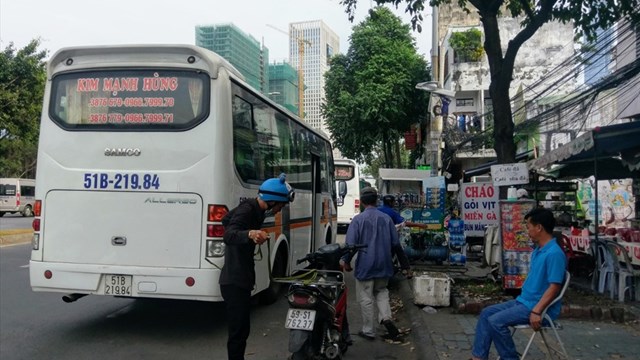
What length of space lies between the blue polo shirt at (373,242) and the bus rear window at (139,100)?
199cm

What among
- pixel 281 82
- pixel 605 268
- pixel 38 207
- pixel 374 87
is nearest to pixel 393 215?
pixel 605 268

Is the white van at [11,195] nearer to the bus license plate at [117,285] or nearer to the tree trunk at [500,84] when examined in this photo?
the bus license plate at [117,285]

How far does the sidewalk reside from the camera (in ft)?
17.1

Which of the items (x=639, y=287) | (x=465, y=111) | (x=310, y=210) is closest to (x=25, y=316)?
(x=310, y=210)

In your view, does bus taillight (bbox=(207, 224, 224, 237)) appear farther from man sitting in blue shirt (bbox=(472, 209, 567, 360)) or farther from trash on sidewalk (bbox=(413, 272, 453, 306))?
trash on sidewalk (bbox=(413, 272, 453, 306))

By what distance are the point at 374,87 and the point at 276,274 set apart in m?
20.3

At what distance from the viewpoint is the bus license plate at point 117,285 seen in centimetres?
555

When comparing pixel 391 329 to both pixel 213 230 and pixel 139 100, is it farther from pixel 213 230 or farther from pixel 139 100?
pixel 139 100

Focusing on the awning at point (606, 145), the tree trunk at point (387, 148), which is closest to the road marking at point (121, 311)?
the awning at point (606, 145)

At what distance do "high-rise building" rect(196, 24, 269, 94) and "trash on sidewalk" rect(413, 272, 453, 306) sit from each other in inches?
476

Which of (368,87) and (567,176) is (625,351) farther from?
(368,87)

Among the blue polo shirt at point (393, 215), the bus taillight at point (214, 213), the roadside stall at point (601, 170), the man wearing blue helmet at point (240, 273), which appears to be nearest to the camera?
the man wearing blue helmet at point (240, 273)

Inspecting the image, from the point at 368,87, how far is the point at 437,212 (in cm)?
1695

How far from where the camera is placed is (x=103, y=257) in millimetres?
5617
